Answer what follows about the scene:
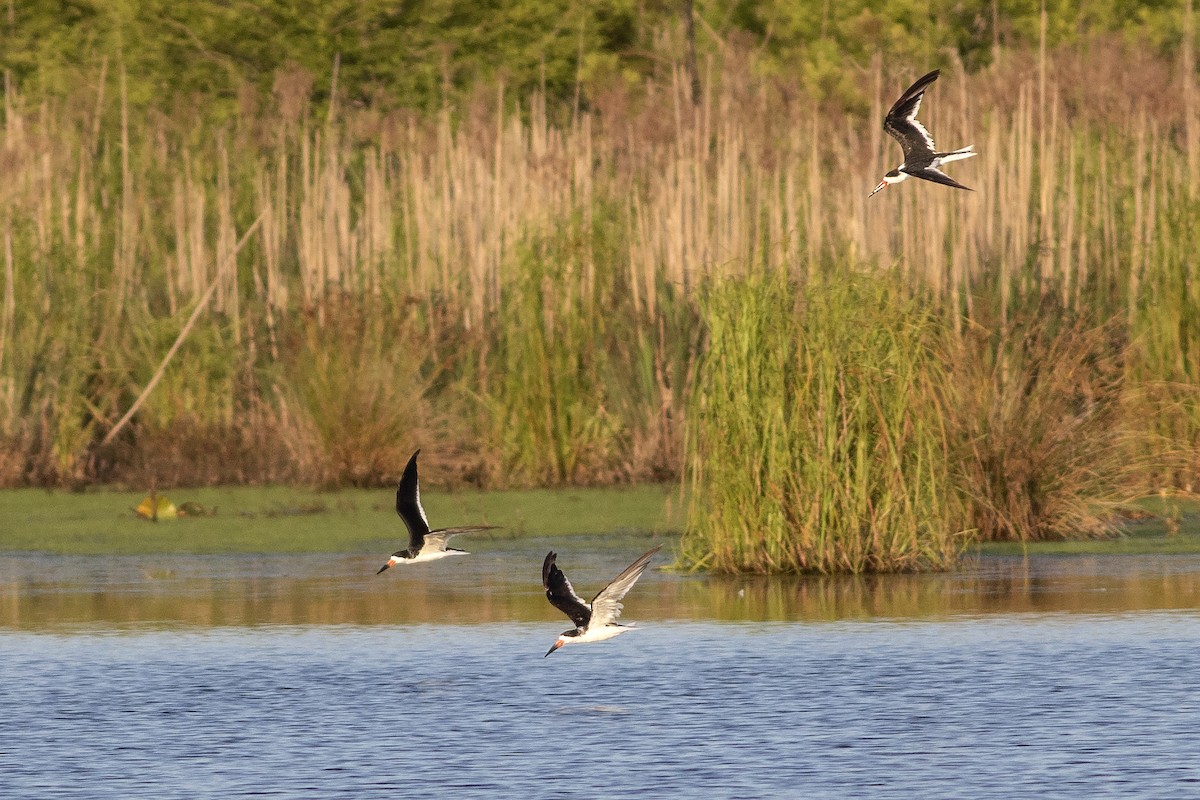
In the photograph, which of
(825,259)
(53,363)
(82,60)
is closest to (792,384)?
(825,259)

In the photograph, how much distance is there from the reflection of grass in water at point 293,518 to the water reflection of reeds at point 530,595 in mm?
1034

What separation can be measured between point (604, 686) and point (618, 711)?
0.60 meters

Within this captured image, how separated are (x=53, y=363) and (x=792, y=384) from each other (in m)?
7.33

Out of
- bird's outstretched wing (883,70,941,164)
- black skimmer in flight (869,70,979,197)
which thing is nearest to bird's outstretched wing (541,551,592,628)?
black skimmer in flight (869,70,979,197)

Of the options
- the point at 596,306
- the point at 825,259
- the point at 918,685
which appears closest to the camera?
the point at 918,685

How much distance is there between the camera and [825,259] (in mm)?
16828

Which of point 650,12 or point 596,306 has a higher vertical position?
point 650,12

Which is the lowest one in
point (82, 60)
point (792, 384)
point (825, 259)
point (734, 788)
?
point (734, 788)

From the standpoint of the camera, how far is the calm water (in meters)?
7.90

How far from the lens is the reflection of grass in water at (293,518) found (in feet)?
48.2

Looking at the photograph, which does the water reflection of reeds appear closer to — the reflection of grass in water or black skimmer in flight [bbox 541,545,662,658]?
the reflection of grass in water

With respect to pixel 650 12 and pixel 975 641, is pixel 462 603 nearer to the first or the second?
pixel 975 641

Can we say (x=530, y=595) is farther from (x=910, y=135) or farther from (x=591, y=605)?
(x=910, y=135)

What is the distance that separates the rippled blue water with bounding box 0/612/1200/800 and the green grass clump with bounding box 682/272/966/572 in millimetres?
1484
